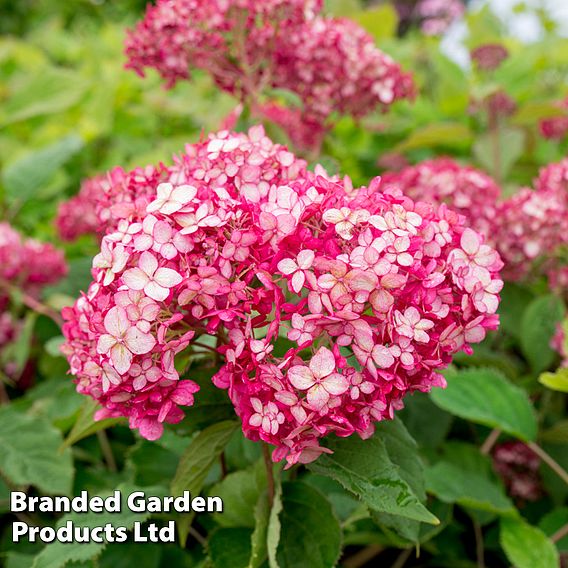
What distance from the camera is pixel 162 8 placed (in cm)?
125

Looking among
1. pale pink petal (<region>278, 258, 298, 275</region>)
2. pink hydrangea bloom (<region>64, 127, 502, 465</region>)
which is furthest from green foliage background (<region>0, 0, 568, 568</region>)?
pale pink petal (<region>278, 258, 298, 275</region>)

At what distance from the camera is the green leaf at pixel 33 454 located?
1.18m

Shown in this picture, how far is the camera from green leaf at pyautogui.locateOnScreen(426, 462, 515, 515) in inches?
44.2

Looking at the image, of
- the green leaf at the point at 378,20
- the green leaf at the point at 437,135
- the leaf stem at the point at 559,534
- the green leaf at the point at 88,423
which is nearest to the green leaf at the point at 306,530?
the green leaf at the point at 88,423

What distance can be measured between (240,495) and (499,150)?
1281 mm

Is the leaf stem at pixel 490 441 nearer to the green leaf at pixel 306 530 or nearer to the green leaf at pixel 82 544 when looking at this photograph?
the green leaf at pixel 306 530

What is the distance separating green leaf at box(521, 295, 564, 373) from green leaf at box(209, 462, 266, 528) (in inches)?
26.5

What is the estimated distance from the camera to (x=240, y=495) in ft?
3.29

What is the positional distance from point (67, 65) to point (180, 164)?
115 inches

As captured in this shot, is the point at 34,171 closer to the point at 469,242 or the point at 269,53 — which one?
the point at 269,53

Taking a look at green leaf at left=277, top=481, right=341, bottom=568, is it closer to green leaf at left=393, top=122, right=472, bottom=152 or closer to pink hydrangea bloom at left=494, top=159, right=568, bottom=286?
pink hydrangea bloom at left=494, top=159, right=568, bottom=286

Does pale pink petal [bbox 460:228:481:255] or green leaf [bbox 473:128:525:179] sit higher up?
green leaf [bbox 473:128:525:179]

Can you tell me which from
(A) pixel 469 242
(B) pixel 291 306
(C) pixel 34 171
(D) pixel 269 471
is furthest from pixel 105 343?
(C) pixel 34 171

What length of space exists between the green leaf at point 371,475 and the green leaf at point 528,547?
412mm
